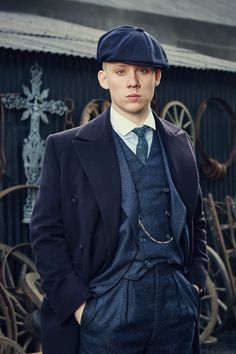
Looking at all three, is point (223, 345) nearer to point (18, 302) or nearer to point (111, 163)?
point (18, 302)

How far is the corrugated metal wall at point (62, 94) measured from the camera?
7.81 metres

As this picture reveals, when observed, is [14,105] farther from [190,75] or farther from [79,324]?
[79,324]

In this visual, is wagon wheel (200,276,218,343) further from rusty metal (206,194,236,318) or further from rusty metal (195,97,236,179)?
rusty metal (195,97,236,179)

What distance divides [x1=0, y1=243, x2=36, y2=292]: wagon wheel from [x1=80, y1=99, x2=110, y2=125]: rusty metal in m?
1.40

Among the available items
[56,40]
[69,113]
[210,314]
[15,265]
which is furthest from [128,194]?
[56,40]

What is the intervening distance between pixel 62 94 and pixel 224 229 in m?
2.76

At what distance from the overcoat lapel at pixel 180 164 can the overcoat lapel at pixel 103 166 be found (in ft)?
0.86

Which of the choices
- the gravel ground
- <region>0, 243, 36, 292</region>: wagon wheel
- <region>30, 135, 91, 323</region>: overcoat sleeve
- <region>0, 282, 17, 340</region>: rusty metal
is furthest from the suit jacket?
the gravel ground

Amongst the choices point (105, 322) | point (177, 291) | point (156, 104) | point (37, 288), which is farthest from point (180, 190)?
point (156, 104)

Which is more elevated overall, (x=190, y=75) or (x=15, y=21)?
(x=15, y=21)

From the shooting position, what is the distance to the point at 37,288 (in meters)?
7.27

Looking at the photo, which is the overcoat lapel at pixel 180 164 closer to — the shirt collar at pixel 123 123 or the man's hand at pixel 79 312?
the shirt collar at pixel 123 123

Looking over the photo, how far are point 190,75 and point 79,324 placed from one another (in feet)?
21.1

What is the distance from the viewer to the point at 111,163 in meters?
3.69
